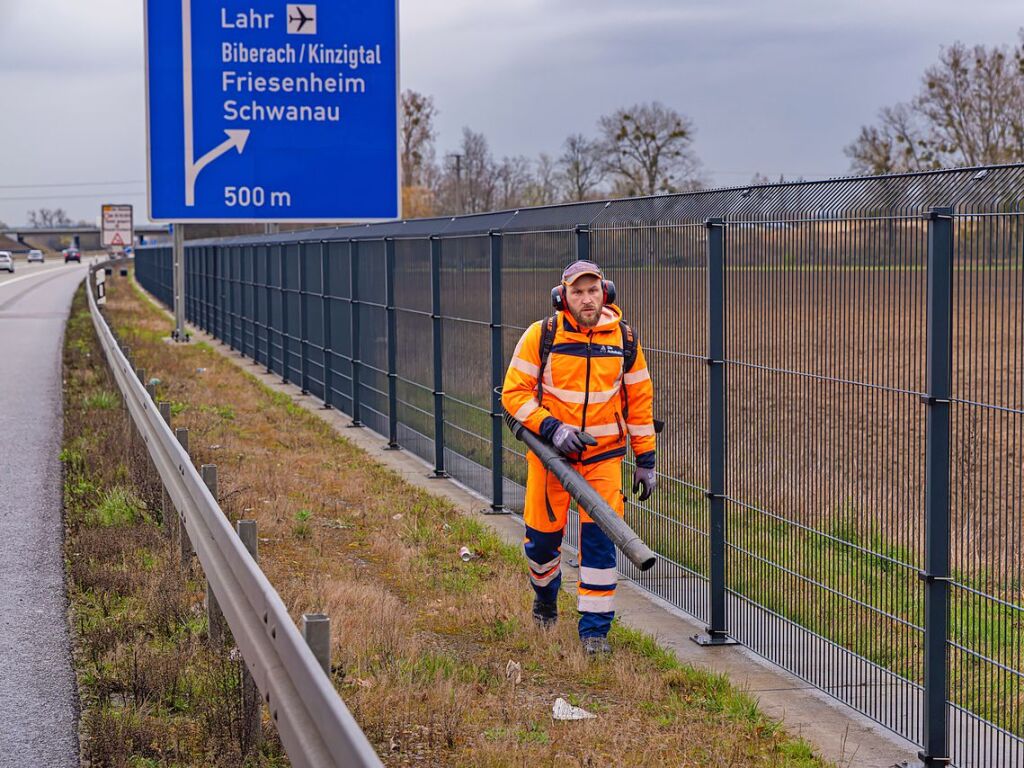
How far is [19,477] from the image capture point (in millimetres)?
12195

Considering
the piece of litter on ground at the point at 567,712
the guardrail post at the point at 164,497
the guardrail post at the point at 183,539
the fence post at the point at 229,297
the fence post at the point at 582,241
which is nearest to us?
the piece of litter on ground at the point at 567,712

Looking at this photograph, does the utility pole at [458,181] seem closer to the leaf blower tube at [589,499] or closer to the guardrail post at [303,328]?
the guardrail post at [303,328]

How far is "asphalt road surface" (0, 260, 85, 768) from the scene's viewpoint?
584 cm

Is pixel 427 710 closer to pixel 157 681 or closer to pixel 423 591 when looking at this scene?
pixel 157 681

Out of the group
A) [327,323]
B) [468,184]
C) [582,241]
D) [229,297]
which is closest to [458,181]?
[468,184]

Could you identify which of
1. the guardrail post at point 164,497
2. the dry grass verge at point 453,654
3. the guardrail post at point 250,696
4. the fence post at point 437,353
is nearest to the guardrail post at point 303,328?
the fence post at point 437,353

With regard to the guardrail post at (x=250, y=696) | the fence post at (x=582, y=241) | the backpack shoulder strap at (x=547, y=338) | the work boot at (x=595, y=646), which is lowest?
the work boot at (x=595, y=646)

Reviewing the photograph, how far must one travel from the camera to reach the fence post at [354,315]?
1670 cm

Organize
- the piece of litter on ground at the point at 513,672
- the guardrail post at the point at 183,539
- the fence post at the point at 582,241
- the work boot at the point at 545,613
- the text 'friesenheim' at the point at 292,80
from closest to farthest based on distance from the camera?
the piece of litter on ground at the point at 513,672 → the work boot at the point at 545,613 → the guardrail post at the point at 183,539 → the fence post at the point at 582,241 → the text 'friesenheim' at the point at 292,80

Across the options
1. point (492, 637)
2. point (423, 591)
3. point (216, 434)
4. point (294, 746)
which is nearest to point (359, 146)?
point (216, 434)

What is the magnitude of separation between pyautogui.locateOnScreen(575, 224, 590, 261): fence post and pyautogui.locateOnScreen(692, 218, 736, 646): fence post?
1.83 meters

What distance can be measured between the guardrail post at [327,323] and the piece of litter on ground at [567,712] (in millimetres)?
12849

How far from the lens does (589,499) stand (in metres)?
6.68

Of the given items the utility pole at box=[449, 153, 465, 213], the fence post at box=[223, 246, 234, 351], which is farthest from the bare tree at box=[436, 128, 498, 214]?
the fence post at box=[223, 246, 234, 351]
